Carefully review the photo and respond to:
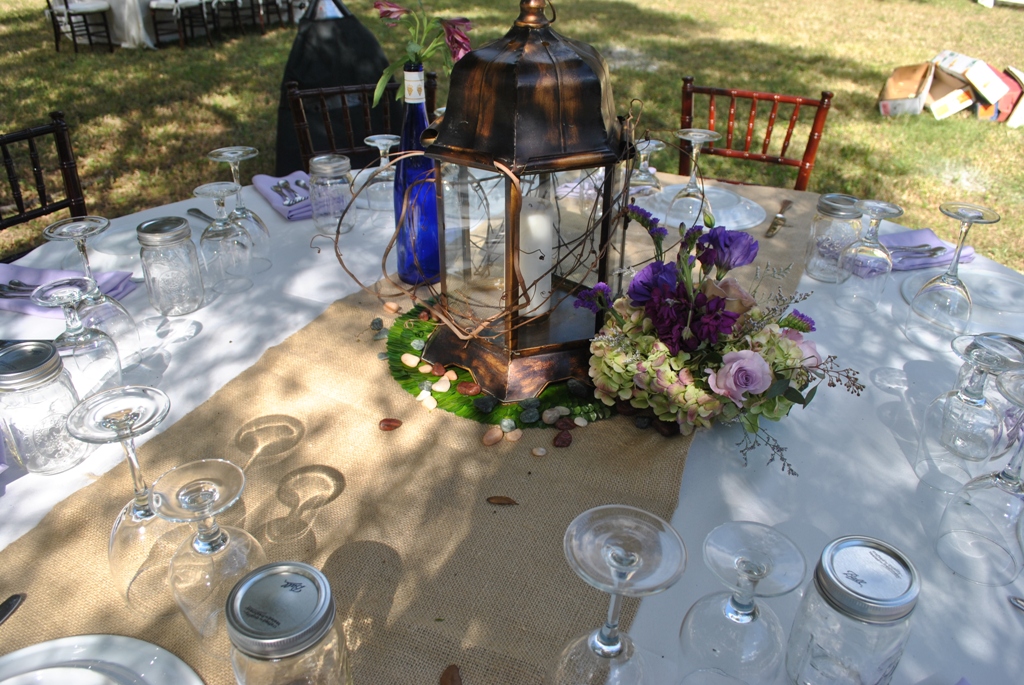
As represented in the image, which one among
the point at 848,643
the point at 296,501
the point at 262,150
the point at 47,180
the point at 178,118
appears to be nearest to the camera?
the point at 848,643

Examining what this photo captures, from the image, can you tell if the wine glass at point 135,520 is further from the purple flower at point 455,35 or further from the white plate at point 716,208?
the white plate at point 716,208

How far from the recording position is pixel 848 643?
2.33 feet

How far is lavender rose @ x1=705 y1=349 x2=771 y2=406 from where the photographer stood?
3.25 feet

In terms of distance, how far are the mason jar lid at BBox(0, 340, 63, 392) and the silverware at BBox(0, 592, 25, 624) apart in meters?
0.26

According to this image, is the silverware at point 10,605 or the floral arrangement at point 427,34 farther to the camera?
the floral arrangement at point 427,34

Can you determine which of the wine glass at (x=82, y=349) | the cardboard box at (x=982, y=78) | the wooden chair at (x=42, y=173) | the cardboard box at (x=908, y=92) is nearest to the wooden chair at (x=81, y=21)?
the wooden chair at (x=42, y=173)

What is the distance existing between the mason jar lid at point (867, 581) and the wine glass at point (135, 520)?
0.70 m

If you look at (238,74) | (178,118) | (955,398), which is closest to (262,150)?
(178,118)

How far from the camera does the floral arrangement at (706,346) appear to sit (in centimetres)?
104

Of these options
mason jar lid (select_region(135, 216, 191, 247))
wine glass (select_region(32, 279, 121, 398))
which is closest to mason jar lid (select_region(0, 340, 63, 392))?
wine glass (select_region(32, 279, 121, 398))

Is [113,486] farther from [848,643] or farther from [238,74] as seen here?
[238,74]

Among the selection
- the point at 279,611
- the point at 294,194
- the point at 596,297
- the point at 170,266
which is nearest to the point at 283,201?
the point at 294,194

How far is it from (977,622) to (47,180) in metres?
4.73

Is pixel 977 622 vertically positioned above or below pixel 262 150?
above
